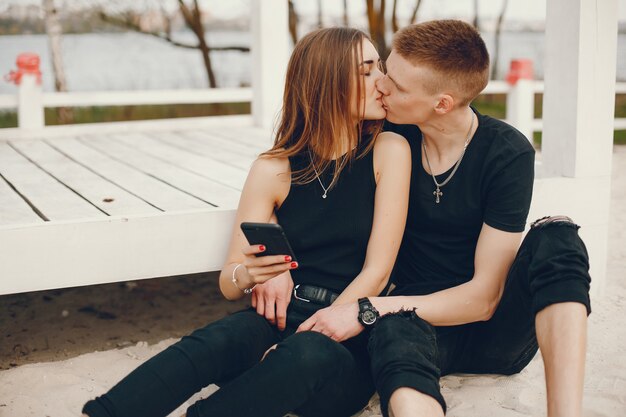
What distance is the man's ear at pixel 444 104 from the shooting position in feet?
7.85

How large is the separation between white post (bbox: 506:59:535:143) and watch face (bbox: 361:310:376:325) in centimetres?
538

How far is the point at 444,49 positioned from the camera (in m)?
2.38

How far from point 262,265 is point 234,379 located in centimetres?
33

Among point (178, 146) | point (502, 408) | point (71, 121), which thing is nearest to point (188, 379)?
point (502, 408)

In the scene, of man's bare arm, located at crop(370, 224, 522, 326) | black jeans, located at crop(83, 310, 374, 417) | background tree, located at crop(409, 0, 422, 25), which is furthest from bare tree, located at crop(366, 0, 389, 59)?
black jeans, located at crop(83, 310, 374, 417)

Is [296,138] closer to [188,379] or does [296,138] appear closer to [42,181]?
[188,379]

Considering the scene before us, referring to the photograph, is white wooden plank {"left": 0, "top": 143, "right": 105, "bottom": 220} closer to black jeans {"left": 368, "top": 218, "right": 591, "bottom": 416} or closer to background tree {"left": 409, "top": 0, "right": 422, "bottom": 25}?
black jeans {"left": 368, "top": 218, "right": 591, "bottom": 416}

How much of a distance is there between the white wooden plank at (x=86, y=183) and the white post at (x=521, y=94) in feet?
14.3

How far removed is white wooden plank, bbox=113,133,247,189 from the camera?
140 inches

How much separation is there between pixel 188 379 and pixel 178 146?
9.26 feet

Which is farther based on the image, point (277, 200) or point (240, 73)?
point (240, 73)

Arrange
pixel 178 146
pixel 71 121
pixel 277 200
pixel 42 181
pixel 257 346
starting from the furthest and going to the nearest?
pixel 71 121 → pixel 178 146 → pixel 42 181 → pixel 277 200 → pixel 257 346

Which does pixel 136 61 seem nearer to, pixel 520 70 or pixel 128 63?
pixel 128 63

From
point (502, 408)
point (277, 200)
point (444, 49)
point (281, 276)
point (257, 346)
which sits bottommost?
point (502, 408)
